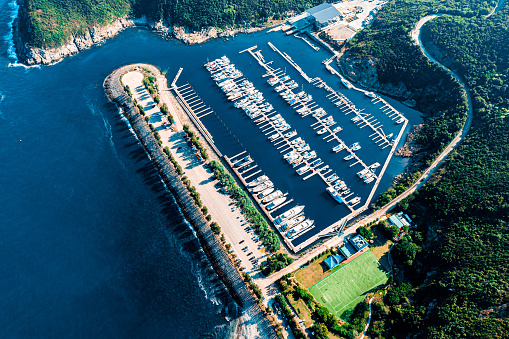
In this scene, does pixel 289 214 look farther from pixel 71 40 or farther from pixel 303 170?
pixel 71 40

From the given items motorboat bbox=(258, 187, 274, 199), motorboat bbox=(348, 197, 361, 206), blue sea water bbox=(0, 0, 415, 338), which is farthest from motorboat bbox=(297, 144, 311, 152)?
motorboat bbox=(348, 197, 361, 206)

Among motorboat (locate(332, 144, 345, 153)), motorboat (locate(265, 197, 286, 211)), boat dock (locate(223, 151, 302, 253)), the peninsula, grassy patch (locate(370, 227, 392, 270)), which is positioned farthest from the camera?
motorboat (locate(332, 144, 345, 153))

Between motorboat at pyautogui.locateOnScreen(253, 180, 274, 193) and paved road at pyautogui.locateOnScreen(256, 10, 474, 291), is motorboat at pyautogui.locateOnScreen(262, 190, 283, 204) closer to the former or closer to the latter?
motorboat at pyautogui.locateOnScreen(253, 180, 274, 193)

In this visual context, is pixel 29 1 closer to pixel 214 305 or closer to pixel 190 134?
pixel 190 134

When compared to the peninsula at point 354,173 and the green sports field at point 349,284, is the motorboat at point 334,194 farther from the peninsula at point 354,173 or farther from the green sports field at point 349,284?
the green sports field at point 349,284

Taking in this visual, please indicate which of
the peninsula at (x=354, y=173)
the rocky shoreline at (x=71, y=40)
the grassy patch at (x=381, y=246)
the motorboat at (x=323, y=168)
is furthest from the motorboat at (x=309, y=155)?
the rocky shoreline at (x=71, y=40)

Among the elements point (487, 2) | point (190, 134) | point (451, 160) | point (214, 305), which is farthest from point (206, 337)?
point (487, 2)

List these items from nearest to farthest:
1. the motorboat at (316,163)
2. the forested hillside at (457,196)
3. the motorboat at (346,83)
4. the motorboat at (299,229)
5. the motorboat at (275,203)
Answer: the forested hillside at (457,196), the motorboat at (299,229), the motorboat at (275,203), the motorboat at (316,163), the motorboat at (346,83)
